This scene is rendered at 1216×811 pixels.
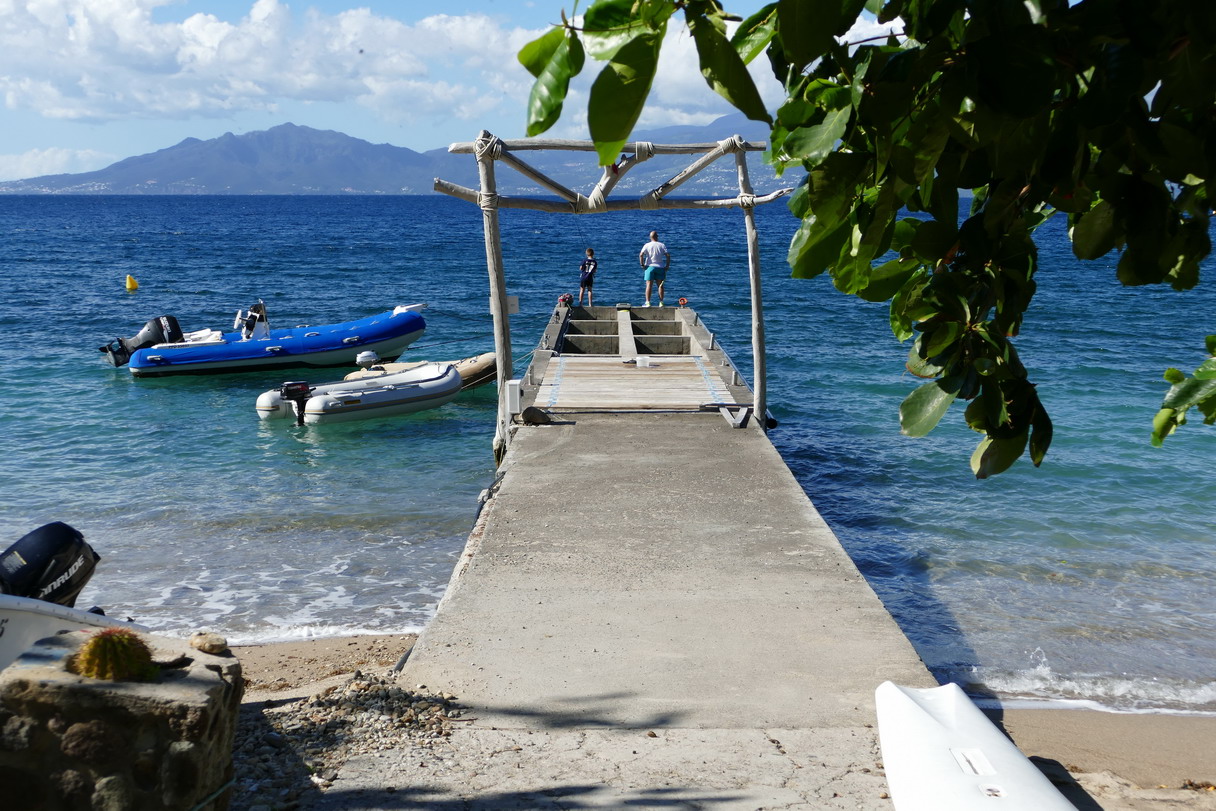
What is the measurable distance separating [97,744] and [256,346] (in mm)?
17119

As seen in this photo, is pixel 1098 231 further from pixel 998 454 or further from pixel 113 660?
pixel 113 660

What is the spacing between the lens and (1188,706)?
6.79m

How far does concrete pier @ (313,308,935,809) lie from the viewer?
3.95 meters

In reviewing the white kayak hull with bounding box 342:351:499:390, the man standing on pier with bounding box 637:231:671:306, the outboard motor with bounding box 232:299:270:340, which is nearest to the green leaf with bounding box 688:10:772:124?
the white kayak hull with bounding box 342:351:499:390

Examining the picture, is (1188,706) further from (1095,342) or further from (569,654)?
(1095,342)

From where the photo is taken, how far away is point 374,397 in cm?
1562

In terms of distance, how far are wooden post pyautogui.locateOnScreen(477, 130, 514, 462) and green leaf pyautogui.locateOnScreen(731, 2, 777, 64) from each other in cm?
763

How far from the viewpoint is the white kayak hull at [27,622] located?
4812 mm

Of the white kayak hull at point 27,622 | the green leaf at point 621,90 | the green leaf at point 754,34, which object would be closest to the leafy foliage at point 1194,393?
the green leaf at point 754,34

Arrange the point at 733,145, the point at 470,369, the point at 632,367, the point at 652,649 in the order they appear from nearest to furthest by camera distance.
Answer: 1. the point at 652,649
2. the point at 733,145
3. the point at 632,367
4. the point at 470,369

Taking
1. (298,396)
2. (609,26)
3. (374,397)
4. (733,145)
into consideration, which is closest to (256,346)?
(298,396)

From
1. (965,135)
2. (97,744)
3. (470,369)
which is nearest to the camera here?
(965,135)

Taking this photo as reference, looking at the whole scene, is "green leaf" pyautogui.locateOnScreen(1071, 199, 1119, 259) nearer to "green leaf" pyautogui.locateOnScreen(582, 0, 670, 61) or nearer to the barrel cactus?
"green leaf" pyautogui.locateOnScreen(582, 0, 670, 61)

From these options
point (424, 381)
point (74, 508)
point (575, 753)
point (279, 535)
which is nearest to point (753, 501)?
point (575, 753)
